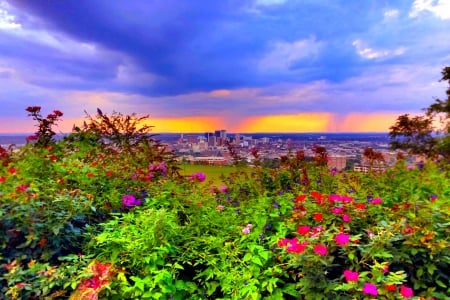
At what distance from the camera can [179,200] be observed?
10.2ft

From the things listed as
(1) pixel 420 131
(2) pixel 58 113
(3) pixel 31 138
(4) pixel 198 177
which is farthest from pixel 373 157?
(1) pixel 420 131

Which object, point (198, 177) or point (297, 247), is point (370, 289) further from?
point (198, 177)

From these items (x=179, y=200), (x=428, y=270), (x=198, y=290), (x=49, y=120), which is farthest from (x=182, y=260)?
(x=49, y=120)

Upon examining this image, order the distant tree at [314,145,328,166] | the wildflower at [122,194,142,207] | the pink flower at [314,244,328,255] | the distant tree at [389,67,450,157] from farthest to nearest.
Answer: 1. the distant tree at [389,67,450,157]
2. the distant tree at [314,145,328,166]
3. the wildflower at [122,194,142,207]
4. the pink flower at [314,244,328,255]

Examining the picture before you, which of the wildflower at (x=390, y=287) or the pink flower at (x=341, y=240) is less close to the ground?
the pink flower at (x=341, y=240)

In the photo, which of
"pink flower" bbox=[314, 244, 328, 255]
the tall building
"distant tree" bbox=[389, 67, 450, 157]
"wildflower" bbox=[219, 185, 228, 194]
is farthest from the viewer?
"distant tree" bbox=[389, 67, 450, 157]

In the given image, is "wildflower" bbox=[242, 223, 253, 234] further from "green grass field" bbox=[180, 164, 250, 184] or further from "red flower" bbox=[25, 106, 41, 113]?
"red flower" bbox=[25, 106, 41, 113]

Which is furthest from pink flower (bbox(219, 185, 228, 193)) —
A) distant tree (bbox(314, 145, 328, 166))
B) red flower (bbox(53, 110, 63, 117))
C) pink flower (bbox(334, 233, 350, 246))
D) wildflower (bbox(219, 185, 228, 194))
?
red flower (bbox(53, 110, 63, 117))

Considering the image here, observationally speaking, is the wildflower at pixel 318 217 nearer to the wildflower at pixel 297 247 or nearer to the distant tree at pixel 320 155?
the wildflower at pixel 297 247

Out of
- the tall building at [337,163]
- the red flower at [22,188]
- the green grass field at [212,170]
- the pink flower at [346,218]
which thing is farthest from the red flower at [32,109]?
the pink flower at [346,218]

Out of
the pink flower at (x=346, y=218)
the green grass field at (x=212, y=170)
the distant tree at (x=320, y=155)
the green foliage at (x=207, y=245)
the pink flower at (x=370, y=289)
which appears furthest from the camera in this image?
the distant tree at (x=320, y=155)

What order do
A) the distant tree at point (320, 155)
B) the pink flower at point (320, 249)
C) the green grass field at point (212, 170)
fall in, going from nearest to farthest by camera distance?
the pink flower at point (320, 249), the green grass field at point (212, 170), the distant tree at point (320, 155)

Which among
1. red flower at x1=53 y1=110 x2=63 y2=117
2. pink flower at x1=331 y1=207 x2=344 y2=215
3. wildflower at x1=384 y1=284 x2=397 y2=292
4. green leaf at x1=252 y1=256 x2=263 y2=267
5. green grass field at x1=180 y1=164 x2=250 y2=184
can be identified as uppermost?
red flower at x1=53 y1=110 x2=63 y2=117

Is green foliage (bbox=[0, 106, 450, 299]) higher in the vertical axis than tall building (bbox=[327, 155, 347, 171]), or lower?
lower
